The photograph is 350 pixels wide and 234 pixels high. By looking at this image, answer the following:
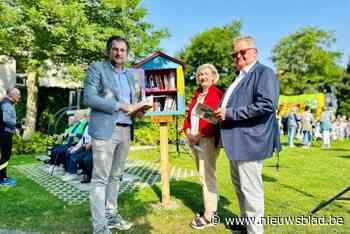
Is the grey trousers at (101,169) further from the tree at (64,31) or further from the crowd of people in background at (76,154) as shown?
the tree at (64,31)

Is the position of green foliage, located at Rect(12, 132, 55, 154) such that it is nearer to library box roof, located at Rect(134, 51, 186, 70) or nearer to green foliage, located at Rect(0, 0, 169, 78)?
green foliage, located at Rect(0, 0, 169, 78)

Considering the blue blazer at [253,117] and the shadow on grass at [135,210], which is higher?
the blue blazer at [253,117]

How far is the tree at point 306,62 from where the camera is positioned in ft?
125

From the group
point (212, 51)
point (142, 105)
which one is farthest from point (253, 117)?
point (212, 51)

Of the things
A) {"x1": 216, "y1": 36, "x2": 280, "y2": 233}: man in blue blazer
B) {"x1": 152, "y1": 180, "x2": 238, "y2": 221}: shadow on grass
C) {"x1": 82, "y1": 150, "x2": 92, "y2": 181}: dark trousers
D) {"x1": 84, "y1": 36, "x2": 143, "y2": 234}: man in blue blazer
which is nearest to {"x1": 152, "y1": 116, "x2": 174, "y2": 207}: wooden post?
{"x1": 152, "y1": 180, "x2": 238, "y2": 221}: shadow on grass

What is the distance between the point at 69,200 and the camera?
510cm

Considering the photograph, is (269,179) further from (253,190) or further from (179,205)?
(253,190)

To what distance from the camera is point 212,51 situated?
125 feet

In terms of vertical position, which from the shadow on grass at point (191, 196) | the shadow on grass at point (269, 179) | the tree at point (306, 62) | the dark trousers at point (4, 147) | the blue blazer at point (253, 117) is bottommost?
the shadow on grass at point (191, 196)

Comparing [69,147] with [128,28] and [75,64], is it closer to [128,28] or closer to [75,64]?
[75,64]

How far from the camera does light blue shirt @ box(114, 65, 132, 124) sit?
335 centimetres

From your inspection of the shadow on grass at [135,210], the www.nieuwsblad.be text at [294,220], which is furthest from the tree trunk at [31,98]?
the www.nieuwsblad.be text at [294,220]

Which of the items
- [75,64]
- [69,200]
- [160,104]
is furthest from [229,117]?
[75,64]

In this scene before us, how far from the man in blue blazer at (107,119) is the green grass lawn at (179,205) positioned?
2.42ft
